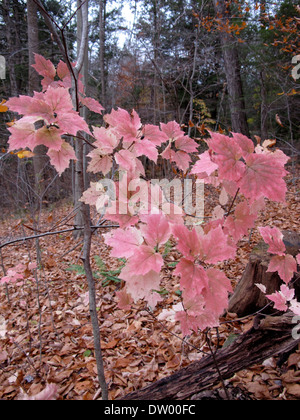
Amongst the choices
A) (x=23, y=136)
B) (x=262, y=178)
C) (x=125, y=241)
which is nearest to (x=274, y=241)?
(x=262, y=178)

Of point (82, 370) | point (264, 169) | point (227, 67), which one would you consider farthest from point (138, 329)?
point (227, 67)

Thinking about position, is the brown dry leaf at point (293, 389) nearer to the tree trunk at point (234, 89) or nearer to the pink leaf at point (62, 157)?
the pink leaf at point (62, 157)

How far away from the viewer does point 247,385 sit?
4.61ft

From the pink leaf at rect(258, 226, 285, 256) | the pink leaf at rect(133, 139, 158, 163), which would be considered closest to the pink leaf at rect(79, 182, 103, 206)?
the pink leaf at rect(133, 139, 158, 163)

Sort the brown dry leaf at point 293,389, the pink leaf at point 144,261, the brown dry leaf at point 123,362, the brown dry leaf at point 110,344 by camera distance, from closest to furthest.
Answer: the pink leaf at point 144,261 → the brown dry leaf at point 293,389 → the brown dry leaf at point 123,362 → the brown dry leaf at point 110,344

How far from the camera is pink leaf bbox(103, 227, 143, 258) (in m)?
0.63

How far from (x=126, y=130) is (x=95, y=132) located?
4.1 inches

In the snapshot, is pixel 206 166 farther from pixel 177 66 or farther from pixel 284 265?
pixel 177 66

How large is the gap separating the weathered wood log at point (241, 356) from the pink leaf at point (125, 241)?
2.97 feet

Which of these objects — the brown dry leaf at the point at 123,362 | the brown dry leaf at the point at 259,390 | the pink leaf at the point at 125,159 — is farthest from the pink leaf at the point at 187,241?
the brown dry leaf at the point at 123,362

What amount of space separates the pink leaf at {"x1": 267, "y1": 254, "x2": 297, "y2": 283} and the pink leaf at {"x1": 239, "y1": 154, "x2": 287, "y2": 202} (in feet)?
1.33

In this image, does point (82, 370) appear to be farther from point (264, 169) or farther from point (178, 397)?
point (264, 169)

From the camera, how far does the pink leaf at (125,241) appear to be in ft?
2.07

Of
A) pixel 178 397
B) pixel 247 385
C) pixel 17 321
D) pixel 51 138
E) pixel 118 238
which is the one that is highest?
pixel 51 138
